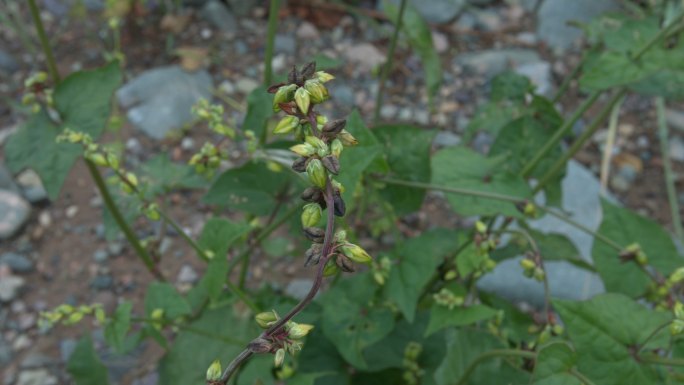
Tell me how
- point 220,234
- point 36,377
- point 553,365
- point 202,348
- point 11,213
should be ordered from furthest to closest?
1. point 11,213
2. point 36,377
3. point 202,348
4. point 220,234
5. point 553,365

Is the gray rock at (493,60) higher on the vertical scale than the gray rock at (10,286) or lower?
higher

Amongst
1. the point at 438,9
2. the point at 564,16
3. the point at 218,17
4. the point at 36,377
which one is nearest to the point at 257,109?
the point at 36,377

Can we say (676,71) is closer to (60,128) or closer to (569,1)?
(60,128)

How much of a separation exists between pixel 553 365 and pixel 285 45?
2.72 metres

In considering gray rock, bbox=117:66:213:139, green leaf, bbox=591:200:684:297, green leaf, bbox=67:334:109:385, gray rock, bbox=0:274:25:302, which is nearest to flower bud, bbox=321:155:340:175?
green leaf, bbox=591:200:684:297

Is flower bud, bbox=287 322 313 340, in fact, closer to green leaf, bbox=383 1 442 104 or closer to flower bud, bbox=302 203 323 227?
flower bud, bbox=302 203 323 227

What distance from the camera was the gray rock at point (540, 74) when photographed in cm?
364

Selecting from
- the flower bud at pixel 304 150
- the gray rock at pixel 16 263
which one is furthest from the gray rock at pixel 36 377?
the flower bud at pixel 304 150

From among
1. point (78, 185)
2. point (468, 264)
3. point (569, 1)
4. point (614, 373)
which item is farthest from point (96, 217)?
point (569, 1)

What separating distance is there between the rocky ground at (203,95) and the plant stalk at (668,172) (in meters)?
0.05

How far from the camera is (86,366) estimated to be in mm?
2131

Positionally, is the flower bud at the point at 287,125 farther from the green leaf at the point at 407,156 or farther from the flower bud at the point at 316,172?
the green leaf at the point at 407,156

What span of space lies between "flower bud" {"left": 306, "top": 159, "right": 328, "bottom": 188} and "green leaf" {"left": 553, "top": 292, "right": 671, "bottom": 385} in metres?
0.69

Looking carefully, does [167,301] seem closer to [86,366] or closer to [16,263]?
[86,366]
